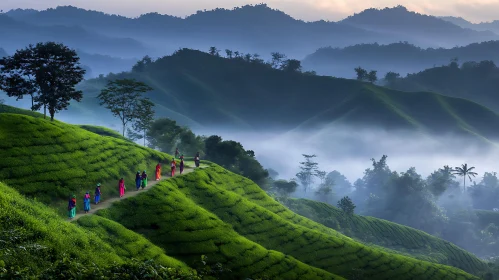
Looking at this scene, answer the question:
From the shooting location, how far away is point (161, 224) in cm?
4191

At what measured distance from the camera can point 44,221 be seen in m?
32.2

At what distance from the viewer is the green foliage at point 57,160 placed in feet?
132

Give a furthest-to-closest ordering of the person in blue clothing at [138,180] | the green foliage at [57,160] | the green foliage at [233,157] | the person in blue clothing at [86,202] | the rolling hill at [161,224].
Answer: the green foliage at [233,157], the person in blue clothing at [138,180], the green foliage at [57,160], the person in blue clothing at [86,202], the rolling hill at [161,224]

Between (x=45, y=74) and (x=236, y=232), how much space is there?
34.7 m

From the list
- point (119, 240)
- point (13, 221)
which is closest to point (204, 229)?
point (119, 240)

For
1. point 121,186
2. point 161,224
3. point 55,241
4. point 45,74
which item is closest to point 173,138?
point 45,74

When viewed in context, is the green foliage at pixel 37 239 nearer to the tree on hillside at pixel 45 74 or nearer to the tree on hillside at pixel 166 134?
the tree on hillside at pixel 45 74

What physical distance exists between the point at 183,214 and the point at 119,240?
27.7ft

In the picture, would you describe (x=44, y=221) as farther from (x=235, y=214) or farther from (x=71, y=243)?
(x=235, y=214)

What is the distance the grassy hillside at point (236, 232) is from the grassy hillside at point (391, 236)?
35.6 meters

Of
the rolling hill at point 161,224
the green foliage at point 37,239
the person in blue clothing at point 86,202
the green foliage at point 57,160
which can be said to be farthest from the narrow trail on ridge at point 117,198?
the green foliage at point 37,239

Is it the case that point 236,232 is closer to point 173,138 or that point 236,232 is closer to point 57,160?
point 57,160

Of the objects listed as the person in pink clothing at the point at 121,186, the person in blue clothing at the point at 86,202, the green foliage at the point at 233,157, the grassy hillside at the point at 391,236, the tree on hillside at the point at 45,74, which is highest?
the tree on hillside at the point at 45,74

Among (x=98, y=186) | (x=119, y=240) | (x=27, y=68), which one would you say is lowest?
(x=119, y=240)
